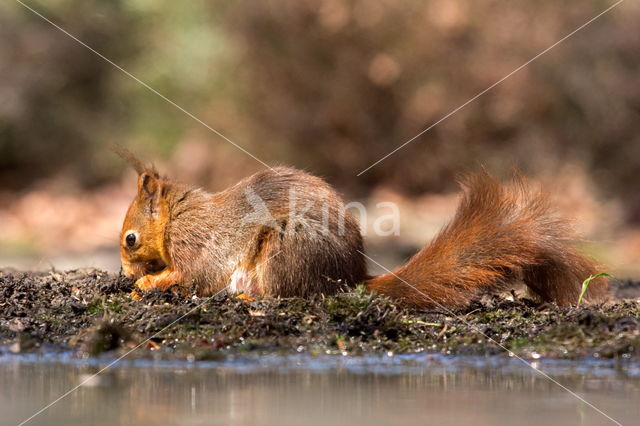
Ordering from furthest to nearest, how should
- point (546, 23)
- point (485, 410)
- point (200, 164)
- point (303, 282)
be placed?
1. point (200, 164)
2. point (546, 23)
3. point (303, 282)
4. point (485, 410)

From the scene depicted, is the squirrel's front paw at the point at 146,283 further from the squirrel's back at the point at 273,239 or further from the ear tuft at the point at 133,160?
the ear tuft at the point at 133,160

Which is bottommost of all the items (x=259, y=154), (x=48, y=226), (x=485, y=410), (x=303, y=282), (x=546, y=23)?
(x=485, y=410)

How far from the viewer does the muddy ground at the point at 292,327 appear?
4.49 m

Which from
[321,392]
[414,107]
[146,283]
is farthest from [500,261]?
[414,107]

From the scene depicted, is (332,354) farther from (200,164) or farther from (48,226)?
(200,164)

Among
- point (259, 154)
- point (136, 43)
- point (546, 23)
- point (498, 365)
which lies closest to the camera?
point (498, 365)

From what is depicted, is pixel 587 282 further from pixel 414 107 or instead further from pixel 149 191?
pixel 414 107

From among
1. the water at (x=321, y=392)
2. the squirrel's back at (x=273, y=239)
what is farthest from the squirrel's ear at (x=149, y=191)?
the water at (x=321, y=392)

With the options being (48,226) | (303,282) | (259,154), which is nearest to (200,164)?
(259,154)

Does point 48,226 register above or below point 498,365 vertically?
above

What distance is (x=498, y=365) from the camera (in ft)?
13.9

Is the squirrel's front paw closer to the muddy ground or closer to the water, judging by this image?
the muddy ground

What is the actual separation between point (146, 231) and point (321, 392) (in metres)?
2.67

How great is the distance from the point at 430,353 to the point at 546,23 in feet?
28.7
